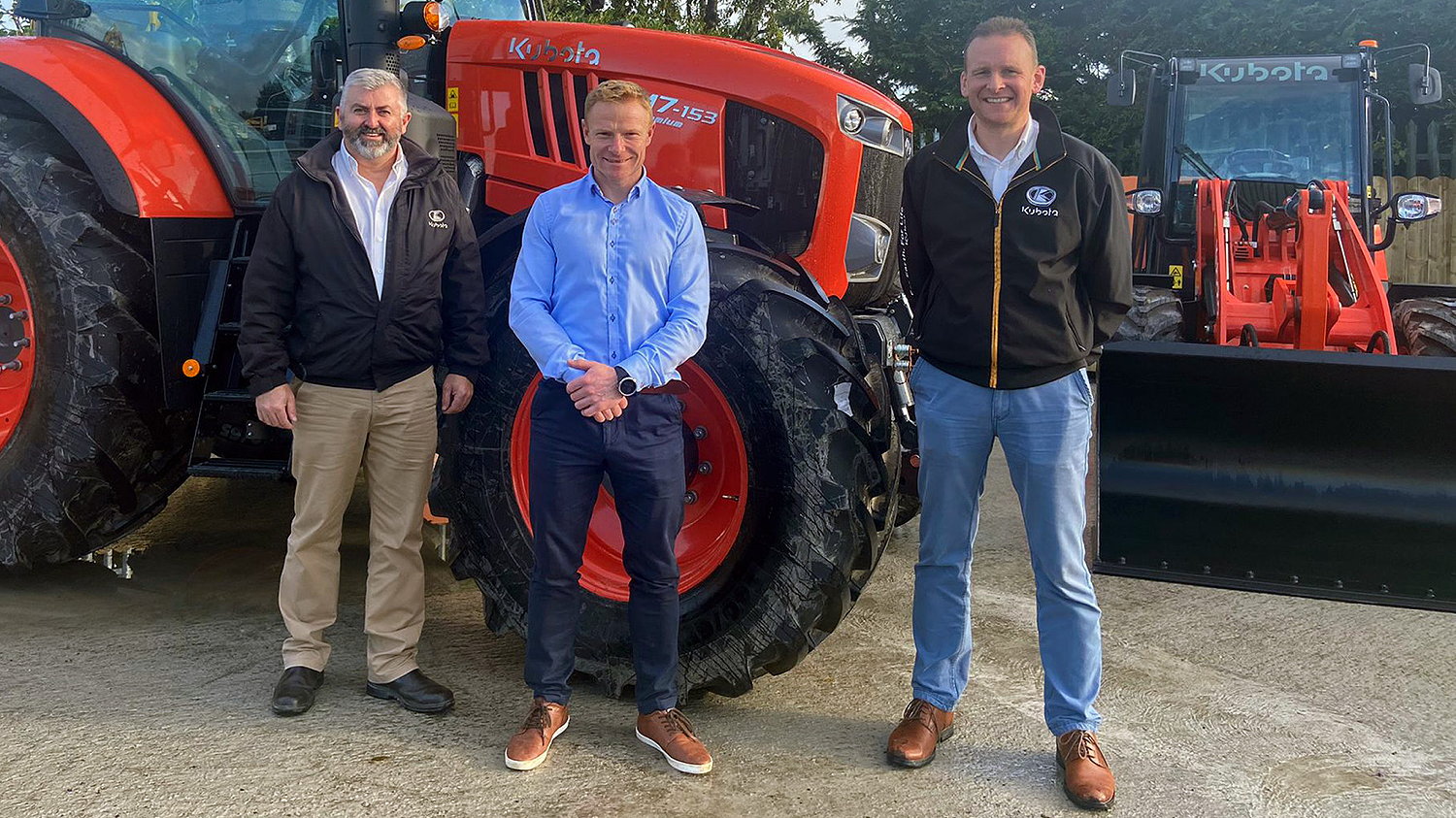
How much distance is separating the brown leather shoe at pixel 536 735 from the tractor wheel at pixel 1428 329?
5.50m

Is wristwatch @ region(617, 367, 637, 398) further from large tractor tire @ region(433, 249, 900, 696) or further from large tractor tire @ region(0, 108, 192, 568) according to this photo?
large tractor tire @ region(0, 108, 192, 568)

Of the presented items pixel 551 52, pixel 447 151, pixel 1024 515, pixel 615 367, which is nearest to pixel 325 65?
pixel 447 151

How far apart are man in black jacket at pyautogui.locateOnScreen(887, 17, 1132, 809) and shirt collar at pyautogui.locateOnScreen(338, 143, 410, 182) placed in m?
1.43

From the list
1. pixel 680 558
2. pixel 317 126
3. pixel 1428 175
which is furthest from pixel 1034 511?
pixel 1428 175

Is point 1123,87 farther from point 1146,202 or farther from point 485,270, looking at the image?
point 485,270

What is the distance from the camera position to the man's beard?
3244 millimetres

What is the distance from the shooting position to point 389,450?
3402 mm

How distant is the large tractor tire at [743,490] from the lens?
3.15 metres

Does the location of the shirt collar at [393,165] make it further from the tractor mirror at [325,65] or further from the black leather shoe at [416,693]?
the black leather shoe at [416,693]

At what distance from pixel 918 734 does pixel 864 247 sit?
1.69 metres

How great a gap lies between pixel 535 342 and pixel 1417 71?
7.27 m

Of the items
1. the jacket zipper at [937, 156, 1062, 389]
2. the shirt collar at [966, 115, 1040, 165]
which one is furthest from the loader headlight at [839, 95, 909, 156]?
the jacket zipper at [937, 156, 1062, 389]

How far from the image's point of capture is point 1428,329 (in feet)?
21.2

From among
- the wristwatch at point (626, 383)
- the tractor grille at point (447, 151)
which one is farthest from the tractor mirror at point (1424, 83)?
the wristwatch at point (626, 383)
